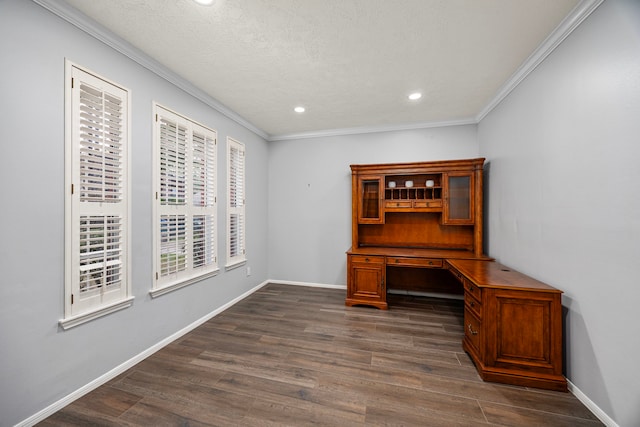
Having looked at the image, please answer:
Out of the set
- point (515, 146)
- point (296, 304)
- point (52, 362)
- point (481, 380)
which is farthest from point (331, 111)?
point (52, 362)

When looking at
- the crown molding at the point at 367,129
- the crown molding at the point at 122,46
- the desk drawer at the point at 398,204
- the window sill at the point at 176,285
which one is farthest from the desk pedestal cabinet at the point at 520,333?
the crown molding at the point at 122,46

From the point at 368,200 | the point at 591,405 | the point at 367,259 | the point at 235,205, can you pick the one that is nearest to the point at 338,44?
the point at 368,200

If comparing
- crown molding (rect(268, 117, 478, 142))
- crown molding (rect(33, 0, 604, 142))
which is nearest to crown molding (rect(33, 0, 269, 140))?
crown molding (rect(33, 0, 604, 142))

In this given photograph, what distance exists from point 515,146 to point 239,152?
11.6ft

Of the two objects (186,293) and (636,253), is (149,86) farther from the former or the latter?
(636,253)

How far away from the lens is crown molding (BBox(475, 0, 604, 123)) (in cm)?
163

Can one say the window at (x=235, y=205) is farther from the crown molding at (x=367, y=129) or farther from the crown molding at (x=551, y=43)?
the crown molding at (x=551, y=43)

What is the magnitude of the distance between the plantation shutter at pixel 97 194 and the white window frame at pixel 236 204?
55.1 inches

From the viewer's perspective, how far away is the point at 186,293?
2.71 metres

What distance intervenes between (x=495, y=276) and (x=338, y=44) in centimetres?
254

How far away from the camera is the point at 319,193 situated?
14.3 ft

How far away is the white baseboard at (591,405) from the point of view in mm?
1500

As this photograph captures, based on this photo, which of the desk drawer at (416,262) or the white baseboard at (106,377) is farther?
the desk drawer at (416,262)

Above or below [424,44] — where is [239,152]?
below
